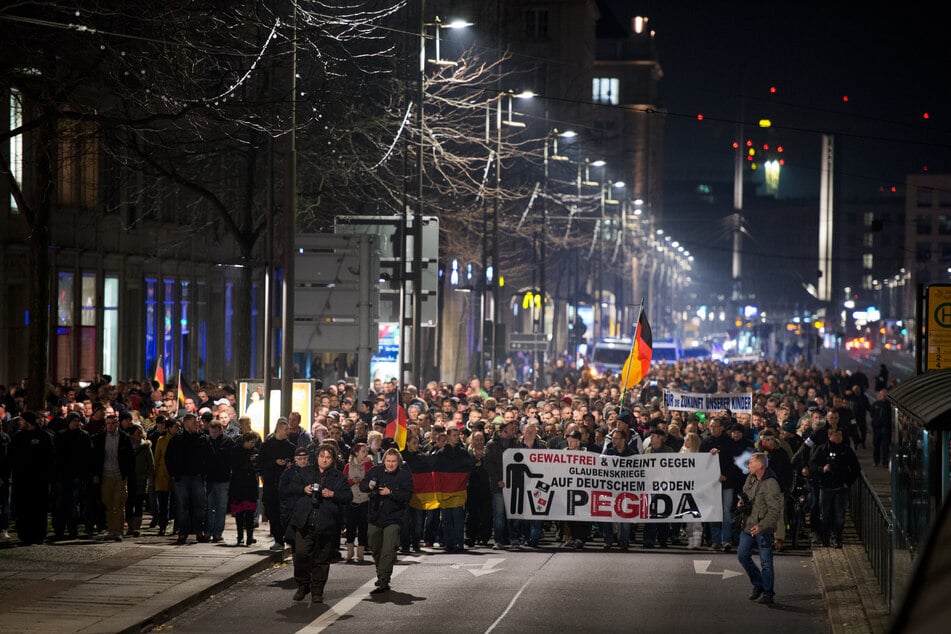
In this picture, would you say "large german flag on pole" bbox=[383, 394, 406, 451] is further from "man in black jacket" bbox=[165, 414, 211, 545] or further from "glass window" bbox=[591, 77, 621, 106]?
"glass window" bbox=[591, 77, 621, 106]

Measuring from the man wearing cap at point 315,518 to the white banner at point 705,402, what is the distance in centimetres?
1557

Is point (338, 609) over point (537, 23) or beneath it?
beneath

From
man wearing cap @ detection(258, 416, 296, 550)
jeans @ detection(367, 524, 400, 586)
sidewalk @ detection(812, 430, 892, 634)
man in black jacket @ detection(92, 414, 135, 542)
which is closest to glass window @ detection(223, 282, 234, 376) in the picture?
man in black jacket @ detection(92, 414, 135, 542)

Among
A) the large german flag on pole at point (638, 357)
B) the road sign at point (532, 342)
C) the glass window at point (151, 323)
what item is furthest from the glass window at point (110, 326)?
the large german flag on pole at point (638, 357)

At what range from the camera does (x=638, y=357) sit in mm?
26312

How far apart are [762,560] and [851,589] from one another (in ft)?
4.48

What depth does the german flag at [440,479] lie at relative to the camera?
709 inches

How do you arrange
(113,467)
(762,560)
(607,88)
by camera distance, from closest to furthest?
(762,560) → (113,467) → (607,88)

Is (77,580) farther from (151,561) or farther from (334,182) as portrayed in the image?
(334,182)

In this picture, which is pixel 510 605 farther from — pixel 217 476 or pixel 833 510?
pixel 833 510

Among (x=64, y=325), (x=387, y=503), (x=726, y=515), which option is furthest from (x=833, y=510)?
(x=64, y=325)

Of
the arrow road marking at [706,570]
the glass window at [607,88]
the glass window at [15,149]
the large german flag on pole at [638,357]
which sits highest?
the glass window at [607,88]

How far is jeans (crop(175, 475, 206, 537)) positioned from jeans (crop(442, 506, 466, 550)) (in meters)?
3.01

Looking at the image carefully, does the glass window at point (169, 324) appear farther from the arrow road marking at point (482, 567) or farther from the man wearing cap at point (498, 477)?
the arrow road marking at point (482, 567)
